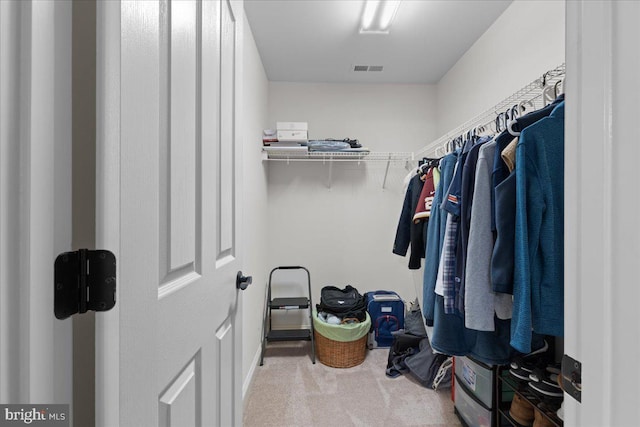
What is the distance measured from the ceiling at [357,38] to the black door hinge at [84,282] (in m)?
2.09

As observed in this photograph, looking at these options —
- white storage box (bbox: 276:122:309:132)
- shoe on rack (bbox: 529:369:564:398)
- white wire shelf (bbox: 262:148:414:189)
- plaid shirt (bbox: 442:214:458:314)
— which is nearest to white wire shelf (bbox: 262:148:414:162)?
white wire shelf (bbox: 262:148:414:189)

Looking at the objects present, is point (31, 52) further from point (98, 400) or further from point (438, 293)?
point (438, 293)

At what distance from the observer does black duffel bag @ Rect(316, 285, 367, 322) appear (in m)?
2.54

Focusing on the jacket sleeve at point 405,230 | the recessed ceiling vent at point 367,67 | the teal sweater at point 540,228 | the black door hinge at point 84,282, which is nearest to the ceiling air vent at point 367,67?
the recessed ceiling vent at point 367,67

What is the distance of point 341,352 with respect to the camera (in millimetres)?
2391

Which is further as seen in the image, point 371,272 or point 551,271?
point 371,272

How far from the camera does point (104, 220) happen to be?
17.0 inches

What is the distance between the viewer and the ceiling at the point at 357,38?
1.98 meters

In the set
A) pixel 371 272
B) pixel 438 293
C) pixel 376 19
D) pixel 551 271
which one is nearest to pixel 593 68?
pixel 551 271

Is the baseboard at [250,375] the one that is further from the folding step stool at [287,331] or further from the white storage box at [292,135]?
the white storage box at [292,135]

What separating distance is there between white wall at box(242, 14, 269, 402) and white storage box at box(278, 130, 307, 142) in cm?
19

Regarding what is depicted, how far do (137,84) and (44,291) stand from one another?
0.35 m

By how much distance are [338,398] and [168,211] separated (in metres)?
1.90

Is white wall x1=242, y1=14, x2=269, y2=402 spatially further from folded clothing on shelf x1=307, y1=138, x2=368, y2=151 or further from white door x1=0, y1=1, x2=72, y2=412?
white door x1=0, y1=1, x2=72, y2=412
